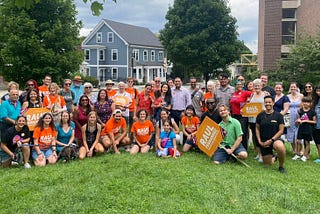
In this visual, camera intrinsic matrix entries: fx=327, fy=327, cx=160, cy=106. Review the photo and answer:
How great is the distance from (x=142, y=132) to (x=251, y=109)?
8.81 feet

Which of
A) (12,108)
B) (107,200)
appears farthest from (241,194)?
(12,108)

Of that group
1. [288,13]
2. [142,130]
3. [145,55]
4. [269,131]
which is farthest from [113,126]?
[145,55]

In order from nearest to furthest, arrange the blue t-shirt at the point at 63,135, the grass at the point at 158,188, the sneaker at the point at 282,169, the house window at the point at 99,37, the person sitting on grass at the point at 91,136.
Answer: the grass at the point at 158,188, the sneaker at the point at 282,169, the blue t-shirt at the point at 63,135, the person sitting on grass at the point at 91,136, the house window at the point at 99,37

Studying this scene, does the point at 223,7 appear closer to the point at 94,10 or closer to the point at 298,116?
the point at 298,116

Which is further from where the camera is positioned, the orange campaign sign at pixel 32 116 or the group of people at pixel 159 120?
the orange campaign sign at pixel 32 116

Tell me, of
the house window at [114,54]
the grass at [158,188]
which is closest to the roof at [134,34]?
the house window at [114,54]

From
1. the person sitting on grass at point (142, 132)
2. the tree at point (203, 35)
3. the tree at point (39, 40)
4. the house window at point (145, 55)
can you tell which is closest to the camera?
the person sitting on grass at point (142, 132)

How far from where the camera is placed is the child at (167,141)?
7.73 metres

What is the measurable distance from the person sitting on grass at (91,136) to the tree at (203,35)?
65.2ft

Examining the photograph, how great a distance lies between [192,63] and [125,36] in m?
25.3

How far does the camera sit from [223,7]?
2681 cm

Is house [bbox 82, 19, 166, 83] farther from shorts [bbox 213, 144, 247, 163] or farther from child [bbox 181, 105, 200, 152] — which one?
shorts [bbox 213, 144, 247, 163]

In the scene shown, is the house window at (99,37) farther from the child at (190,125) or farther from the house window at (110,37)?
the child at (190,125)

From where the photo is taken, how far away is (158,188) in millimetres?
5445
